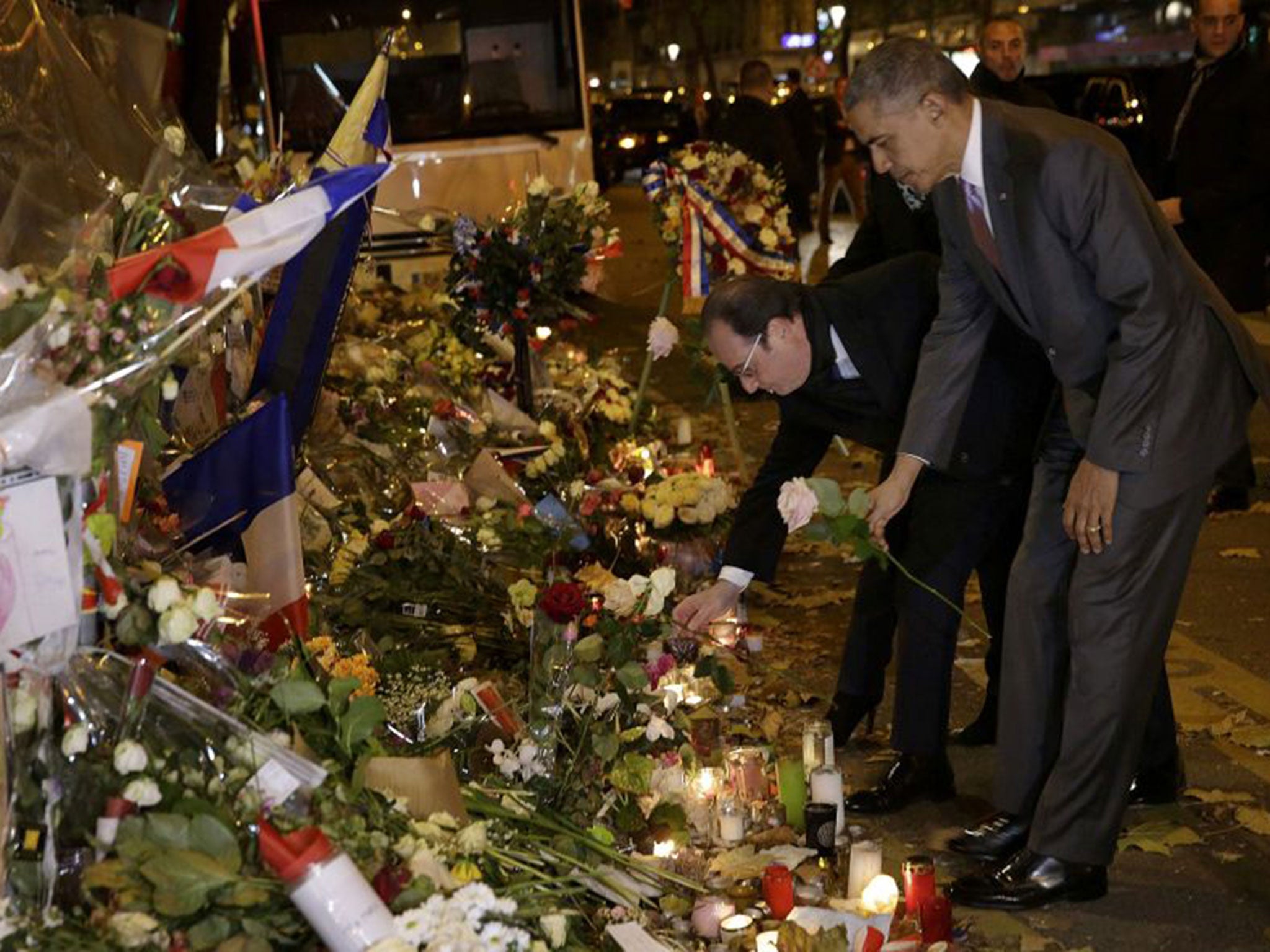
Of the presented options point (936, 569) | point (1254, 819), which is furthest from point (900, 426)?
point (1254, 819)

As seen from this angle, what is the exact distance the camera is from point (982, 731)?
5.36 m

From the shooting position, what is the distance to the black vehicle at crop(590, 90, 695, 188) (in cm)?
3219

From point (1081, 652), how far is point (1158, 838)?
2.31 ft

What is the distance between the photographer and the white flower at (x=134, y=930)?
111 inches

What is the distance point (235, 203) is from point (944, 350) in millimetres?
1738

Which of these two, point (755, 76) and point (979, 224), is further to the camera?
point (755, 76)

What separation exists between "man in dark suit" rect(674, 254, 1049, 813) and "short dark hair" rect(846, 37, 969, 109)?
729mm

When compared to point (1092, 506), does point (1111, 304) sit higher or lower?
higher

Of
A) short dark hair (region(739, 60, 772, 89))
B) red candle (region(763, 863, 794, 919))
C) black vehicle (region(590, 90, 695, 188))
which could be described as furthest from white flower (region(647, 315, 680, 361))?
black vehicle (region(590, 90, 695, 188))

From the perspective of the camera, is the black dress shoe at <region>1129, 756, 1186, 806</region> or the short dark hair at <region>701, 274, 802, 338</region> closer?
the short dark hair at <region>701, 274, 802, 338</region>

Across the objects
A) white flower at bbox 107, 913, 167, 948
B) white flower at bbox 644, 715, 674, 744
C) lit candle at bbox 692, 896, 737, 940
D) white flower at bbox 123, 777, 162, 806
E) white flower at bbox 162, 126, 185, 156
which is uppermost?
white flower at bbox 162, 126, 185, 156

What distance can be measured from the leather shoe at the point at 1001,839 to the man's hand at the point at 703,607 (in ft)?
2.67

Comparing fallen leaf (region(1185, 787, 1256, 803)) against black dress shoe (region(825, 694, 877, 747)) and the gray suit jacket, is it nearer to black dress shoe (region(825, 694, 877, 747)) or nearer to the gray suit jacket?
black dress shoe (region(825, 694, 877, 747))

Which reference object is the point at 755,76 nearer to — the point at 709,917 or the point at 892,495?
the point at 892,495
